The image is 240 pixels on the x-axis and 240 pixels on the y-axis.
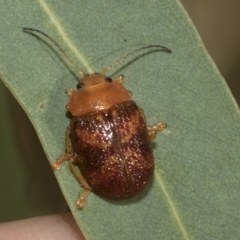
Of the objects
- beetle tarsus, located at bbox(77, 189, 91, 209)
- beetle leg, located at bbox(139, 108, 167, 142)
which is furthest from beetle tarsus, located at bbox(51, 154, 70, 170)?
beetle leg, located at bbox(139, 108, 167, 142)

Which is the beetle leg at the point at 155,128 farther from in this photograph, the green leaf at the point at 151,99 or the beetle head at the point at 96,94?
the beetle head at the point at 96,94

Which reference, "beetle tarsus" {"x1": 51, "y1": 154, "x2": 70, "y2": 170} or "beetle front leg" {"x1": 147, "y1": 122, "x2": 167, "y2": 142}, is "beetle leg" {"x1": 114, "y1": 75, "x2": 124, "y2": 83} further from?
"beetle tarsus" {"x1": 51, "y1": 154, "x2": 70, "y2": 170}

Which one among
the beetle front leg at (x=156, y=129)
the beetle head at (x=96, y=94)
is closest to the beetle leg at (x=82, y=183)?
the beetle head at (x=96, y=94)

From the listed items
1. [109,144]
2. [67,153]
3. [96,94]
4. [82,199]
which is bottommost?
[82,199]

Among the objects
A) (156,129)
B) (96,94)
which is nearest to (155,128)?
(156,129)

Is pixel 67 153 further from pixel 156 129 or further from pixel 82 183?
pixel 156 129

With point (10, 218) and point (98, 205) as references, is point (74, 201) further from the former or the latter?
point (10, 218)
